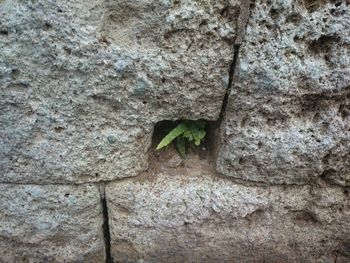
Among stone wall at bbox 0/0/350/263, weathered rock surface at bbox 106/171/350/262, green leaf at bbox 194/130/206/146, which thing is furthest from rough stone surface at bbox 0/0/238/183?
weathered rock surface at bbox 106/171/350/262

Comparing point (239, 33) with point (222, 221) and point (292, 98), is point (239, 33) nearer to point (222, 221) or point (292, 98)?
point (292, 98)

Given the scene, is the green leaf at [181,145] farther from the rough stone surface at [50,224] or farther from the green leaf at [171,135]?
the rough stone surface at [50,224]

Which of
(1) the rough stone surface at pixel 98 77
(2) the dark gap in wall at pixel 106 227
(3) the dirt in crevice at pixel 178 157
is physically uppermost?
(1) the rough stone surface at pixel 98 77

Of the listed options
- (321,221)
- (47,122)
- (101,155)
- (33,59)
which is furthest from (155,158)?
(321,221)

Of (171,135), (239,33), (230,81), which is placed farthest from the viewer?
Result: (171,135)

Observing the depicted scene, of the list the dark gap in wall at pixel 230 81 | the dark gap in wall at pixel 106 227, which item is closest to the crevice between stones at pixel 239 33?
the dark gap in wall at pixel 230 81

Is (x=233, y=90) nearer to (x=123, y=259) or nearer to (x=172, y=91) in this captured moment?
(x=172, y=91)

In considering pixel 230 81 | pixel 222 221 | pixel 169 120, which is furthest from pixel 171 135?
pixel 222 221
